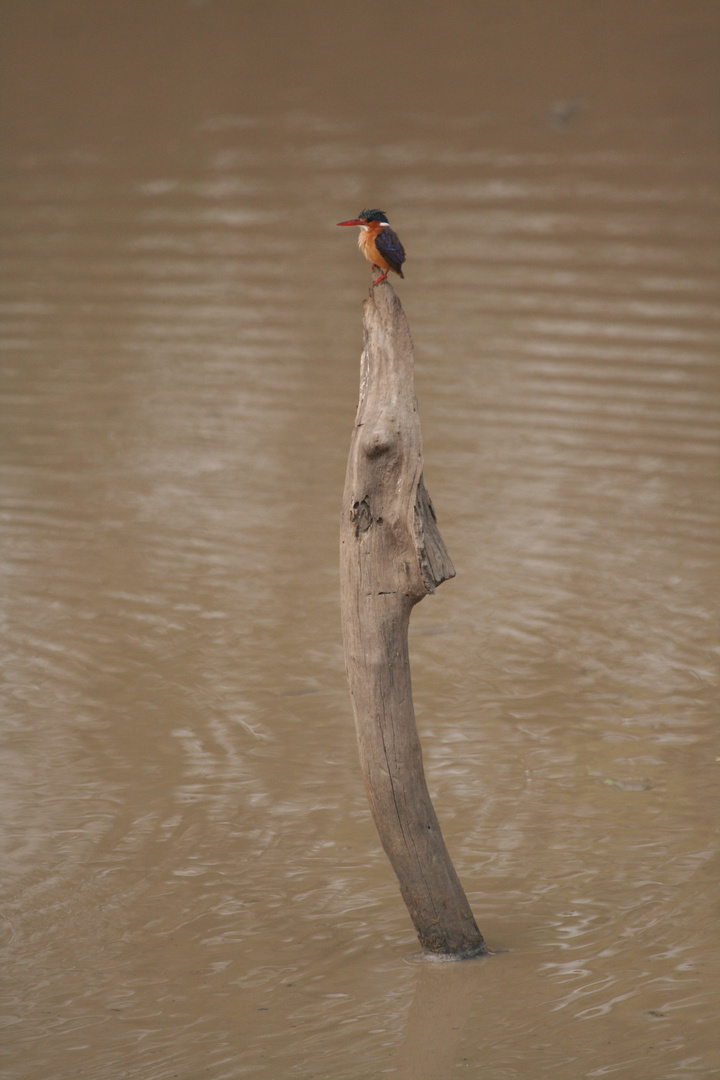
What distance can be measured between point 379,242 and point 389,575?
672mm

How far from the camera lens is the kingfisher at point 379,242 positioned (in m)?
2.51

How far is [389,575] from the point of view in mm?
2355

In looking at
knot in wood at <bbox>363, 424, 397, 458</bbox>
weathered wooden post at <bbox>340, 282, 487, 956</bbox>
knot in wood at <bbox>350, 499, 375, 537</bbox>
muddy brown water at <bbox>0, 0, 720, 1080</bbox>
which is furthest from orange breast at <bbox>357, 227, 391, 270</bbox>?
muddy brown water at <bbox>0, 0, 720, 1080</bbox>

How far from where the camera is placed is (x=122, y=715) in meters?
3.95

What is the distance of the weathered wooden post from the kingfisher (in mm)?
112

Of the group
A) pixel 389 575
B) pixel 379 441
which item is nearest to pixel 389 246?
pixel 379 441

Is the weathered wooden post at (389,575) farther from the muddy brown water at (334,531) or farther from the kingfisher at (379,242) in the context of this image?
the muddy brown water at (334,531)

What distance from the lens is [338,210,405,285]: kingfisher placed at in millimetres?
2514

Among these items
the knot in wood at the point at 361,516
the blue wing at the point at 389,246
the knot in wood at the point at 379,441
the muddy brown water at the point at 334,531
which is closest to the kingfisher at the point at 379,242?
the blue wing at the point at 389,246

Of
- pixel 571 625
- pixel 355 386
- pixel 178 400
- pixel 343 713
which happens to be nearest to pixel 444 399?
pixel 355 386

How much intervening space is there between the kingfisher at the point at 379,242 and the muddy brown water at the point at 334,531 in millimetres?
1415

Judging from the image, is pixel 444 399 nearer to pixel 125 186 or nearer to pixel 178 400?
pixel 178 400

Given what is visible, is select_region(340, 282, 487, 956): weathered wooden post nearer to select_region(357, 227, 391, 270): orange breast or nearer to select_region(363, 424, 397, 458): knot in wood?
select_region(363, 424, 397, 458): knot in wood

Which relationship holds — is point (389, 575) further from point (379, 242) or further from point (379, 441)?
point (379, 242)
